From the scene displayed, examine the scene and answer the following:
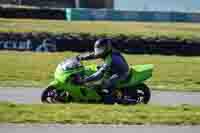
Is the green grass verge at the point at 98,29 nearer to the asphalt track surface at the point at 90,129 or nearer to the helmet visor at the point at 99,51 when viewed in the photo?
the helmet visor at the point at 99,51

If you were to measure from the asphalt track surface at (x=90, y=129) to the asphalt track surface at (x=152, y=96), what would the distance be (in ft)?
15.3

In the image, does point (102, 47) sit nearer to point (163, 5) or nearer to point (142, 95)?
point (142, 95)

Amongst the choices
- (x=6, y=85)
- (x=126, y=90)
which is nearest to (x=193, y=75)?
(x=6, y=85)

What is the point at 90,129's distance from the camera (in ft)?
30.6

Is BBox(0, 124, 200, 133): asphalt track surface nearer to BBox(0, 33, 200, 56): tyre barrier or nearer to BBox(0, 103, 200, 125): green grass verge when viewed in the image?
BBox(0, 103, 200, 125): green grass verge

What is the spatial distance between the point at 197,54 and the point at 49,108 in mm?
20720

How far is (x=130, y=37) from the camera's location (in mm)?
31312

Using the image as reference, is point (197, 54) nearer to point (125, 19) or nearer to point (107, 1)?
point (125, 19)

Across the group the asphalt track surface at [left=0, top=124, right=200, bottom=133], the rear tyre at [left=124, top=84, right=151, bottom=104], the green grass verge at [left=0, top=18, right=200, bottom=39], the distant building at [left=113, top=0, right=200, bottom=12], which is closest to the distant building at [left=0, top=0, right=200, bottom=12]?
the distant building at [left=113, top=0, right=200, bottom=12]

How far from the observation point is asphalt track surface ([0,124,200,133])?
30.0 ft

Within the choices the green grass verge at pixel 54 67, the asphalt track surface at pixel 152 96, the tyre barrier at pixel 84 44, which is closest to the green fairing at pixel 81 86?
the asphalt track surface at pixel 152 96

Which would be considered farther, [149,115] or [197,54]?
[197,54]

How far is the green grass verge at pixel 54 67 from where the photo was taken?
20.0 metres

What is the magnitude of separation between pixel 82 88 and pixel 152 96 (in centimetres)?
311
